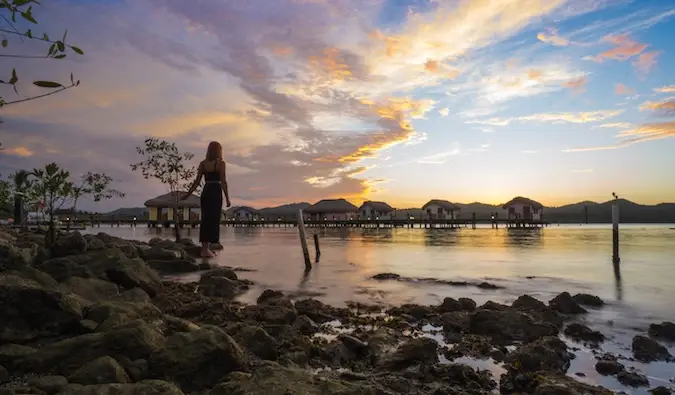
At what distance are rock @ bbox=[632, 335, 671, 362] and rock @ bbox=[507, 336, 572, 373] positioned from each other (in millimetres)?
1009

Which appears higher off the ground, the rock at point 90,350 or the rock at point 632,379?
the rock at point 90,350

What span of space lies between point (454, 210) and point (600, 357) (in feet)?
265

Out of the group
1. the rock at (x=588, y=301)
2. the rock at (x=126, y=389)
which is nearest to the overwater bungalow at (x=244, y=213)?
the rock at (x=588, y=301)

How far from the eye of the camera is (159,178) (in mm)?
27781

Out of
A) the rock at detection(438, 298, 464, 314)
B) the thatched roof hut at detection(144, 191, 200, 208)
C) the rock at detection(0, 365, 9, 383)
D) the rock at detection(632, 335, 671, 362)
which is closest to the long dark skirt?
the rock at detection(438, 298, 464, 314)

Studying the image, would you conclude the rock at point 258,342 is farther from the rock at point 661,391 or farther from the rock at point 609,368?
the rock at point 661,391

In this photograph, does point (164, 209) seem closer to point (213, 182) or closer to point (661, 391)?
point (213, 182)

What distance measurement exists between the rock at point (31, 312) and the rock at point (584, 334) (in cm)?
648

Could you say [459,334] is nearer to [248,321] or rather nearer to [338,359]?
[338,359]

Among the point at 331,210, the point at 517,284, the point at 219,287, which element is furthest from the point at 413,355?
the point at 331,210

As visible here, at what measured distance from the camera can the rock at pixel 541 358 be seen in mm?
4609

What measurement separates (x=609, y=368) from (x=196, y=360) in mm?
4489

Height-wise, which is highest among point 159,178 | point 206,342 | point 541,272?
point 159,178

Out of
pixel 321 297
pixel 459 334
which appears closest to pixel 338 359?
pixel 459 334
